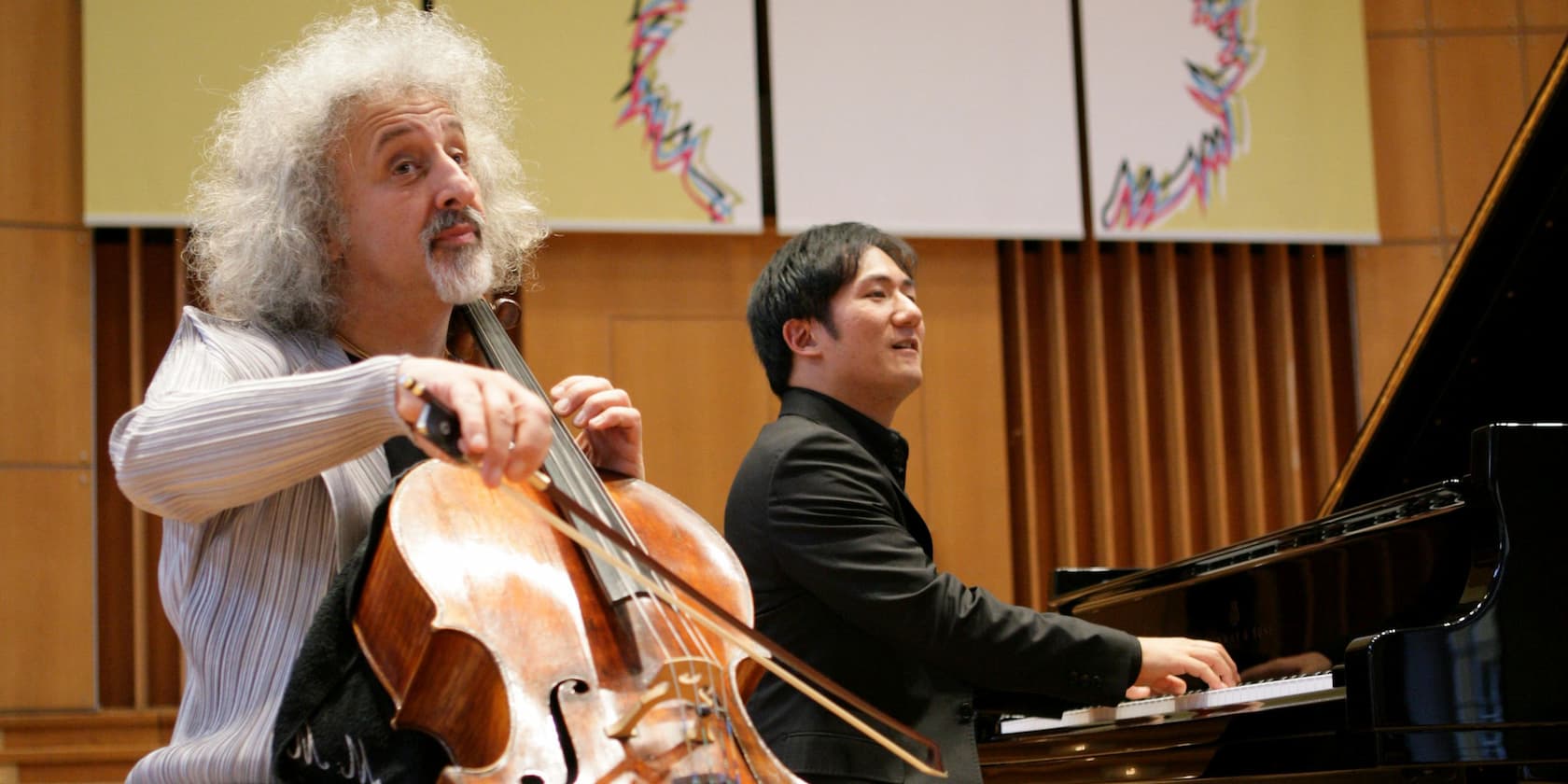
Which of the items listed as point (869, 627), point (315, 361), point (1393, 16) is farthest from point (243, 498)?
point (1393, 16)

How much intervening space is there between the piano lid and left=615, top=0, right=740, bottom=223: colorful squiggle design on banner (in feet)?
7.46

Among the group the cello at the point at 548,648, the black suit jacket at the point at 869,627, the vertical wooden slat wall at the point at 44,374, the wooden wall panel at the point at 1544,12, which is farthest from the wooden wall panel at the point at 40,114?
the wooden wall panel at the point at 1544,12

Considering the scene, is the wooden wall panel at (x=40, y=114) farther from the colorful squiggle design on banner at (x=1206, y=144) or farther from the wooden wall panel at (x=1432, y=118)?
the wooden wall panel at (x=1432, y=118)

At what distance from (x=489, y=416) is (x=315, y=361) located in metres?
0.54

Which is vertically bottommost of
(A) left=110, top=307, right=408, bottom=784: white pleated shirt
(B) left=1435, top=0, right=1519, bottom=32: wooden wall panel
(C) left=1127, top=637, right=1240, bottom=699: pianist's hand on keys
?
(C) left=1127, top=637, right=1240, bottom=699: pianist's hand on keys

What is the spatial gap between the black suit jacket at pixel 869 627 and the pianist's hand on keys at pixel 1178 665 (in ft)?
0.09

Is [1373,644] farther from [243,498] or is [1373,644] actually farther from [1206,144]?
[1206,144]

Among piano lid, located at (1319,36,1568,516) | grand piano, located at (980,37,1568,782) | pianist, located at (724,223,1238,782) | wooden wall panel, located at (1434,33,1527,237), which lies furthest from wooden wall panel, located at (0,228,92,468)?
wooden wall panel, located at (1434,33,1527,237)

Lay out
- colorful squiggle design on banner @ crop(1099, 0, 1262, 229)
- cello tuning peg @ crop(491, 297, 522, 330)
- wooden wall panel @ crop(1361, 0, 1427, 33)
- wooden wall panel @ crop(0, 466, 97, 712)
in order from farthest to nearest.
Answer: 1. wooden wall panel @ crop(1361, 0, 1427, 33)
2. colorful squiggle design on banner @ crop(1099, 0, 1262, 229)
3. wooden wall panel @ crop(0, 466, 97, 712)
4. cello tuning peg @ crop(491, 297, 522, 330)

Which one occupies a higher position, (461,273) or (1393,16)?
(1393,16)

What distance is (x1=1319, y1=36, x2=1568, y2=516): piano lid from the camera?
2451 mm

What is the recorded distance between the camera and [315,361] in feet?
4.89

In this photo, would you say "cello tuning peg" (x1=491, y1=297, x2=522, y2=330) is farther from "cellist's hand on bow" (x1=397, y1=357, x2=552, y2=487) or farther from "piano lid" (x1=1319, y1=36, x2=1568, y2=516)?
"piano lid" (x1=1319, y1=36, x2=1568, y2=516)

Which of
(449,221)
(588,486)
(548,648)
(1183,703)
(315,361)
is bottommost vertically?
(1183,703)
